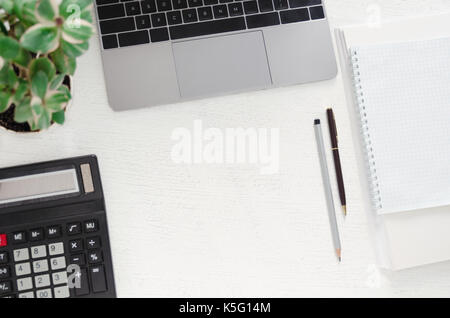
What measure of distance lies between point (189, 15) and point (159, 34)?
0.05m

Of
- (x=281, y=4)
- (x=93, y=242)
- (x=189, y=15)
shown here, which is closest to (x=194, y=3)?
(x=189, y=15)

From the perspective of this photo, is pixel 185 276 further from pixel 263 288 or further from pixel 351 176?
pixel 351 176

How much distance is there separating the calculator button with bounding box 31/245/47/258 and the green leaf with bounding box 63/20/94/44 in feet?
0.91

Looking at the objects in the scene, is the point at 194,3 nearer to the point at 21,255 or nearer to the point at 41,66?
the point at 41,66

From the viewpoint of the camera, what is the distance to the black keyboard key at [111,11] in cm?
59

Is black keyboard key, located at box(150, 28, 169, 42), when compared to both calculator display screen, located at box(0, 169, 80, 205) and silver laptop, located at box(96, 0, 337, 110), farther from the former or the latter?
calculator display screen, located at box(0, 169, 80, 205)

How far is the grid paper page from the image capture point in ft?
2.00

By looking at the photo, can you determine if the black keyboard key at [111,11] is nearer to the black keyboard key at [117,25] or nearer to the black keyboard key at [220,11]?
the black keyboard key at [117,25]

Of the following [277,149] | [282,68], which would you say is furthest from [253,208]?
[282,68]

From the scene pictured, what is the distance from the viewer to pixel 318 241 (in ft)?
2.01

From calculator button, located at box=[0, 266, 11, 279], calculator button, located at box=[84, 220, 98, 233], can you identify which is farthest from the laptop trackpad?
calculator button, located at box=[0, 266, 11, 279]

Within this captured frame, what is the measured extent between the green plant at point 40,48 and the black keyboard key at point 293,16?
0.30 m
